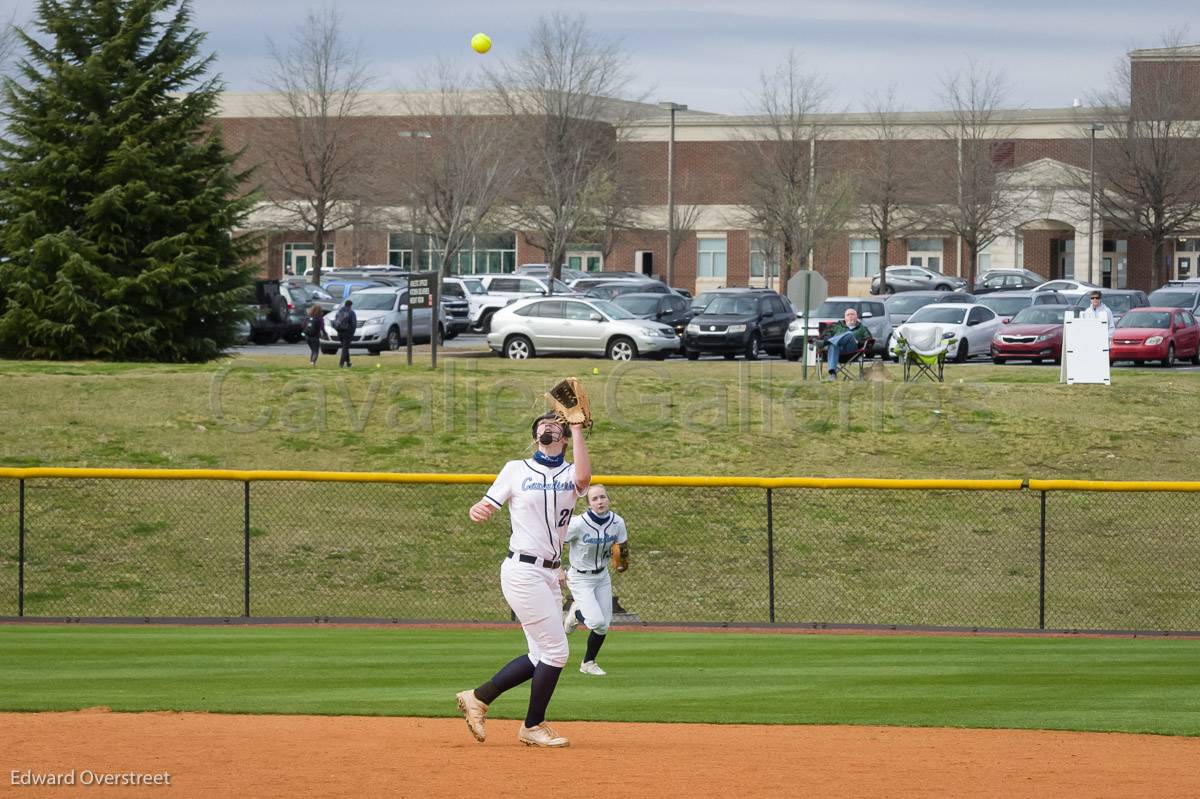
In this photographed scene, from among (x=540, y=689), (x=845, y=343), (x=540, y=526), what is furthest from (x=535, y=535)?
(x=845, y=343)

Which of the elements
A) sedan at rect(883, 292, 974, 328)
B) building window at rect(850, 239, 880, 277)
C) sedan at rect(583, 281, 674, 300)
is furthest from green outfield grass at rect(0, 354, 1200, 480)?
building window at rect(850, 239, 880, 277)

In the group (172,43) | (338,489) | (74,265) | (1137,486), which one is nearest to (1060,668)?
(1137,486)

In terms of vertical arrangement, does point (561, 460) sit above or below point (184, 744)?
above

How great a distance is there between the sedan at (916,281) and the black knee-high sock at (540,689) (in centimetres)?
5484

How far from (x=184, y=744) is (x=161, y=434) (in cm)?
1437

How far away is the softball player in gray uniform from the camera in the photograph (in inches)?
455

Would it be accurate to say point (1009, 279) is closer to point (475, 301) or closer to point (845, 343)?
point (475, 301)

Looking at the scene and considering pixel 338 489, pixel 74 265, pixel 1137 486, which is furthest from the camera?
pixel 74 265

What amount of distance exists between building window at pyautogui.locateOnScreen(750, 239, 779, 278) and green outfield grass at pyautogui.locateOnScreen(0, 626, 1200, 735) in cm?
4961

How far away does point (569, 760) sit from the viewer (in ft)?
27.5

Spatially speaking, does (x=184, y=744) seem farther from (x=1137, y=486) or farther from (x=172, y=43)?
(x=172, y=43)

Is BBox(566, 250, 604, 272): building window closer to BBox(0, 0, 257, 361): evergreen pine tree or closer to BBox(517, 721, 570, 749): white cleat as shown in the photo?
BBox(0, 0, 257, 361): evergreen pine tree

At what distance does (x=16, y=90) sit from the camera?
2892cm

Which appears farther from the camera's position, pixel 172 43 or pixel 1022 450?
pixel 172 43
